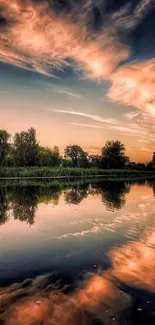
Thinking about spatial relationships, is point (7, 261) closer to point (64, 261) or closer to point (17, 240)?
point (64, 261)

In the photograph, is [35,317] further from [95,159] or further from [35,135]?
[95,159]

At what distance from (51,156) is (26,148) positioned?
45.2m

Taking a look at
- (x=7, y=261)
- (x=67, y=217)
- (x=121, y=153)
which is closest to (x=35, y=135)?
(x=121, y=153)

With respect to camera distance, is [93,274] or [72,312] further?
[93,274]

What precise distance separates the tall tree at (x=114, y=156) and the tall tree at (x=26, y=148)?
164 feet

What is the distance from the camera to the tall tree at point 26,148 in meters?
116

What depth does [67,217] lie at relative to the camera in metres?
17.6

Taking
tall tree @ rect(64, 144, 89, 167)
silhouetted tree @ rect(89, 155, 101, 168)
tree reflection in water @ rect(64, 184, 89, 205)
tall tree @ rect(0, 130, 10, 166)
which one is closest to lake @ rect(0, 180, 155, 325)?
tree reflection in water @ rect(64, 184, 89, 205)

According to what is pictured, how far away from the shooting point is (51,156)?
161 m

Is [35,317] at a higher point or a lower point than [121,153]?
→ lower

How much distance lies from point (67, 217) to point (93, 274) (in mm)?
9641

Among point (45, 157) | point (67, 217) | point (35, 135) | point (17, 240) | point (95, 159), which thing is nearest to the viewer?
point (17, 240)

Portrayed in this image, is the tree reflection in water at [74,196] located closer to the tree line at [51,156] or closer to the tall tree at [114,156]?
the tree line at [51,156]

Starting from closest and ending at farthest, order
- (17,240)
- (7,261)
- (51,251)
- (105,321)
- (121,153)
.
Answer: (105,321)
(7,261)
(51,251)
(17,240)
(121,153)
